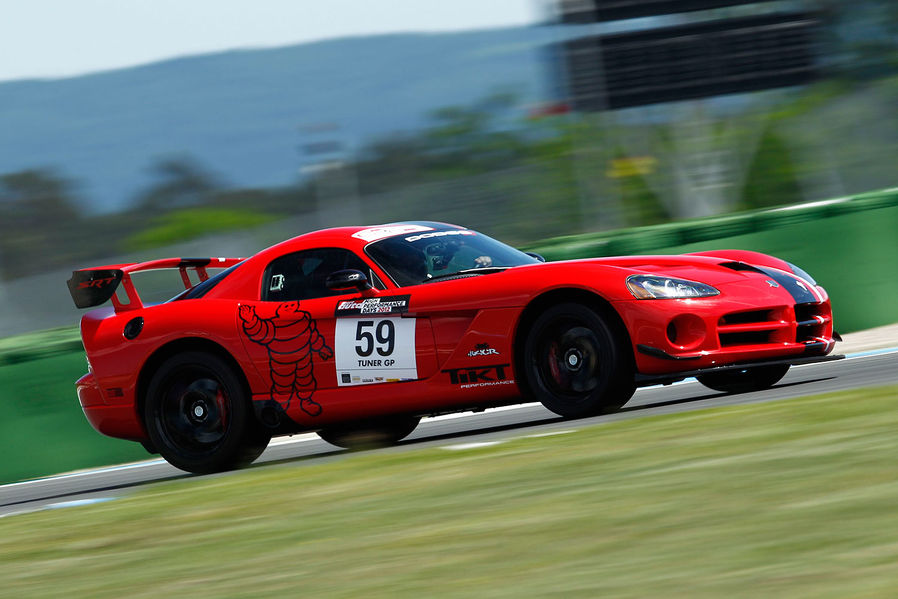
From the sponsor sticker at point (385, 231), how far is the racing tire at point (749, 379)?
1935 millimetres

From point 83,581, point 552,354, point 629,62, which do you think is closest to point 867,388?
point 552,354

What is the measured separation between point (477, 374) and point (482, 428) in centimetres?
157

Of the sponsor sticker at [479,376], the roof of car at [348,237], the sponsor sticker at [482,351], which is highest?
the roof of car at [348,237]

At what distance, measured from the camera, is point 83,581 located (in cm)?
454

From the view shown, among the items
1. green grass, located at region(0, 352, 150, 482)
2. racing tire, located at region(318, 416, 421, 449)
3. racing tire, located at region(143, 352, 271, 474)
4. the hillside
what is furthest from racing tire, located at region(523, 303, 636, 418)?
the hillside

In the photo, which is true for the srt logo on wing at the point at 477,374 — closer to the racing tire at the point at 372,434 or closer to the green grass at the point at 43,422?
the racing tire at the point at 372,434

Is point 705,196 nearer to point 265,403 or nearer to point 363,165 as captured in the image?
point 363,165

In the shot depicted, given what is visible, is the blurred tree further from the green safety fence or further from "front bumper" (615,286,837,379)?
"front bumper" (615,286,837,379)

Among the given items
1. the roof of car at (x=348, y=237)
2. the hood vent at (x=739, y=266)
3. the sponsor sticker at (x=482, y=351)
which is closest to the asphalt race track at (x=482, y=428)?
the sponsor sticker at (x=482, y=351)

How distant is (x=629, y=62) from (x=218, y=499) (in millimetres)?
11560

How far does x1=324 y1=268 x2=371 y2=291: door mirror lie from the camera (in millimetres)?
7254

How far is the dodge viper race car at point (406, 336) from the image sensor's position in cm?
665

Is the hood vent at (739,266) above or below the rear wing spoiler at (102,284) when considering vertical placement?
below

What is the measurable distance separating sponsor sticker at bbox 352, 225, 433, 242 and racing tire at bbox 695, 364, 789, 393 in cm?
194
